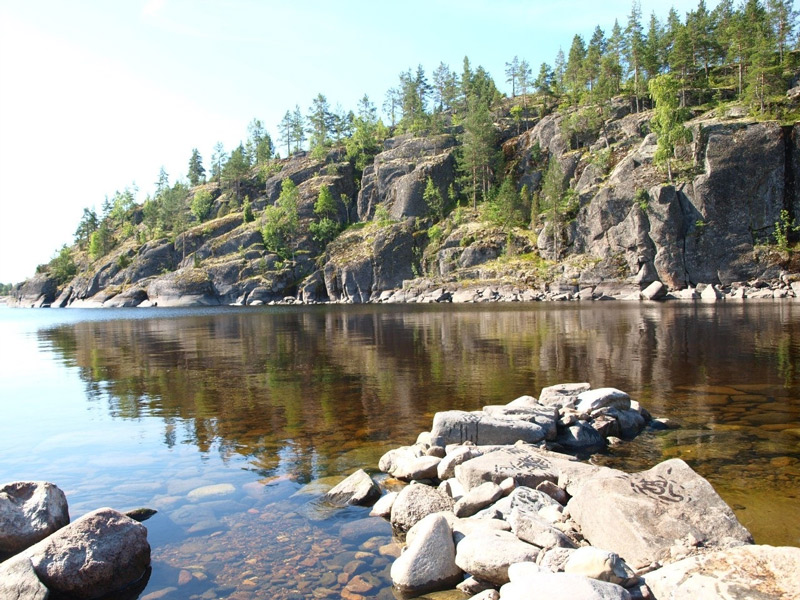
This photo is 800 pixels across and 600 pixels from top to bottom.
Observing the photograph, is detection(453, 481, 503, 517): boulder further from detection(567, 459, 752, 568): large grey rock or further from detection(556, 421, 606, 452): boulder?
detection(556, 421, 606, 452): boulder

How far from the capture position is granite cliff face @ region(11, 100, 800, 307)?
77562 millimetres

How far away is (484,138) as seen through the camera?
123688 mm

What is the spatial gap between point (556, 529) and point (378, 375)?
15693 mm

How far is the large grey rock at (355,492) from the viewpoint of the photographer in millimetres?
9234

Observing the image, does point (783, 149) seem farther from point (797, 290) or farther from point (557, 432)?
point (557, 432)

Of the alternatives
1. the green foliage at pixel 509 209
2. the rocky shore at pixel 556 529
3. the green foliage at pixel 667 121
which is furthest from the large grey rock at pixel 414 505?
the green foliage at pixel 509 209

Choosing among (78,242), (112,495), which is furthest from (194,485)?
(78,242)

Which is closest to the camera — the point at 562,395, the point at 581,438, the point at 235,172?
the point at 581,438

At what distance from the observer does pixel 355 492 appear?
934 cm

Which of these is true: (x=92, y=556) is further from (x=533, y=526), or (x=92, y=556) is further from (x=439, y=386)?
(x=439, y=386)

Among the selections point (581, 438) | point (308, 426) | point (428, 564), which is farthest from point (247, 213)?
point (428, 564)

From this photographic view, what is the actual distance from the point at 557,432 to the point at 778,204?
283ft

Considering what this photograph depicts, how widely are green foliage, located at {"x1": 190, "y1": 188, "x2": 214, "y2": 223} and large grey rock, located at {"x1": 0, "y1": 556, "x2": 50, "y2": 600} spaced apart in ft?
557

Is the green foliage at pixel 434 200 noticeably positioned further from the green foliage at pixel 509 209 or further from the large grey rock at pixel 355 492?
the large grey rock at pixel 355 492
